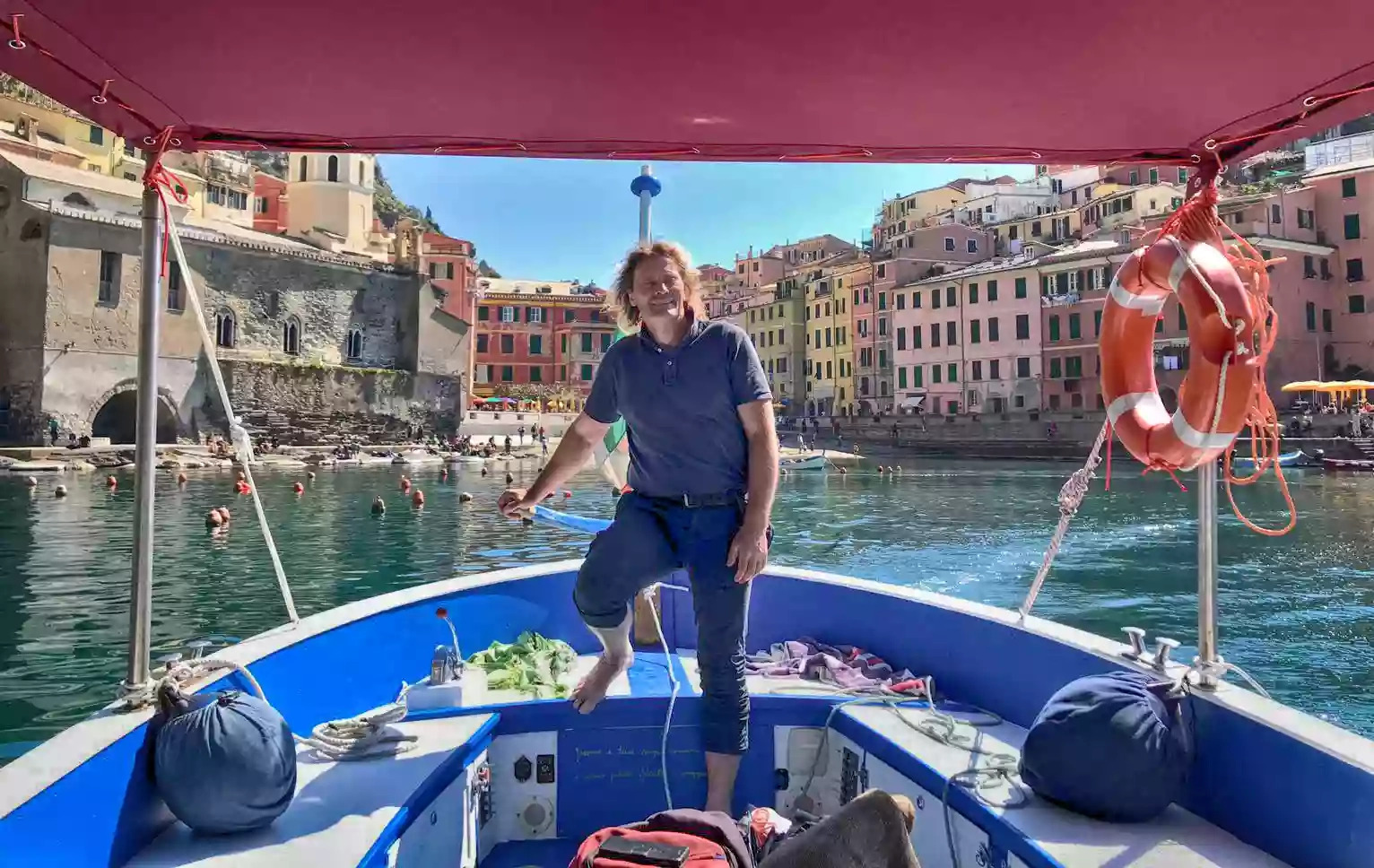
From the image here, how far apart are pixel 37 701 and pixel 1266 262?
28.8 ft

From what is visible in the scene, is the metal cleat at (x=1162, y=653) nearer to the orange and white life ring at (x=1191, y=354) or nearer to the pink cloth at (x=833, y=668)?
the orange and white life ring at (x=1191, y=354)

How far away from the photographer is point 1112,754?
79.4 inches

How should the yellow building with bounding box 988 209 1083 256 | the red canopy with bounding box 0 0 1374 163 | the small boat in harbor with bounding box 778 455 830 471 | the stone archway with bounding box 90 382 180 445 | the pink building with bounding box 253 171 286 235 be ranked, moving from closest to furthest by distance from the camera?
1. the red canopy with bounding box 0 0 1374 163
2. the stone archway with bounding box 90 382 180 445
3. the small boat in harbor with bounding box 778 455 830 471
4. the yellow building with bounding box 988 209 1083 256
5. the pink building with bounding box 253 171 286 235

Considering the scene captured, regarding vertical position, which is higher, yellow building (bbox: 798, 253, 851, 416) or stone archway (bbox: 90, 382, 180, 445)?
yellow building (bbox: 798, 253, 851, 416)

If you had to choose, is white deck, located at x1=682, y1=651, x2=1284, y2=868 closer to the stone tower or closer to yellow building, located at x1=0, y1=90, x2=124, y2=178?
yellow building, located at x1=0, y1=90, x2=124, y2=178

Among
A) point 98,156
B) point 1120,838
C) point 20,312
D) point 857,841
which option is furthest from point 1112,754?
point 98,156

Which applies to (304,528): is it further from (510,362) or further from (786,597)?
(510,362)

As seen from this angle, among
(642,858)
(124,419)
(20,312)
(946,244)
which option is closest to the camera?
(642,858)

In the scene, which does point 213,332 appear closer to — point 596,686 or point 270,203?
point 270,203

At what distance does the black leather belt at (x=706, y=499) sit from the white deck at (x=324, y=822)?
1.00 meters

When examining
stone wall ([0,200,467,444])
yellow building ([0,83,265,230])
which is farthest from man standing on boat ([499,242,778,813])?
yellow building ([0,83,265,230])

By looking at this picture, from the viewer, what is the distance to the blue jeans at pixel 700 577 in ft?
7.25

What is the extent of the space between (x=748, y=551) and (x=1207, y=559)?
1.48m

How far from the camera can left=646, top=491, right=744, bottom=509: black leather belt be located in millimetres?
2197
